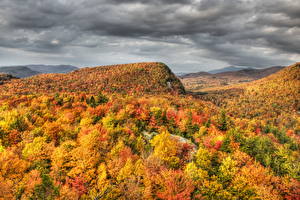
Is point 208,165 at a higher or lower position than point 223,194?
higher

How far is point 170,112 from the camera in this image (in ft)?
346

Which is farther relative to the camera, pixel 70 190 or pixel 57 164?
pixel 57 164

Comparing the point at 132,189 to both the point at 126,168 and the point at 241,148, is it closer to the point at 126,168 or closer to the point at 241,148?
the point at 126,168

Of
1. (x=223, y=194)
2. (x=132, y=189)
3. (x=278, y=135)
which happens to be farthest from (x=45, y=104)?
(x=278, y=135)

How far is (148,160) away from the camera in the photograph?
5188cm

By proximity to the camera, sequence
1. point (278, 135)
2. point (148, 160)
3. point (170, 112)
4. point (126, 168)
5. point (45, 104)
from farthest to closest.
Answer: point (278, 135), point (170, 112), point (45, 104), point (148, 160), point (126, 168)

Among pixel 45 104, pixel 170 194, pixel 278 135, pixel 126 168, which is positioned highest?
pixel 45 104

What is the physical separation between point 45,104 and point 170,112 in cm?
6265

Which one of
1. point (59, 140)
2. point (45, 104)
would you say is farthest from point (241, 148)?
point (45, 104)

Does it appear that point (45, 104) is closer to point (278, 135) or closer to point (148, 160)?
point (148, 160)

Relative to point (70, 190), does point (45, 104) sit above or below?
above

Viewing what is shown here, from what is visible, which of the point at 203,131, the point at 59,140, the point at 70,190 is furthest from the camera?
the point at 203,131

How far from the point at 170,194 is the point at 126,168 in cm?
1196

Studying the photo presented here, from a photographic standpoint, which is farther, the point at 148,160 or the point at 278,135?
the point at 278,135
